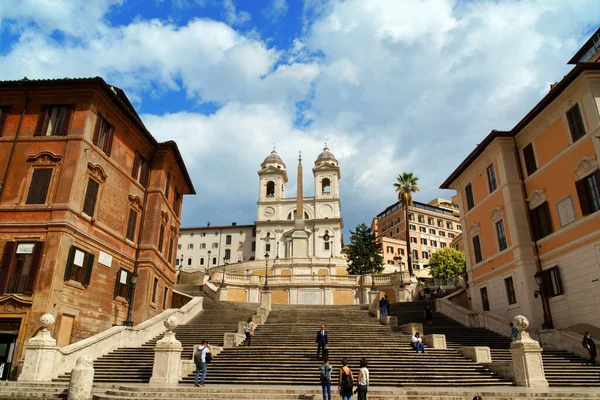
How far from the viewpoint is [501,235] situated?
25.2 metres

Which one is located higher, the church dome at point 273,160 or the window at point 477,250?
the church dome at point 273,160

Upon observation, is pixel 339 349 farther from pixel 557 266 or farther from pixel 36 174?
pixel 36 174

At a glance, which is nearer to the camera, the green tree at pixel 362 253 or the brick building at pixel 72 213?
the brick building at pixel 72 213

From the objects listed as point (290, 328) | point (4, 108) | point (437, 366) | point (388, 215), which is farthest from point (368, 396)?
point (388, 215)

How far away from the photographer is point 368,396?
38.9 feet

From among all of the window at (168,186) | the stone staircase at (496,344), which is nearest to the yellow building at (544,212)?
the stone staircase at (496,344)

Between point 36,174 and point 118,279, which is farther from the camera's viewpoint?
point 118,279

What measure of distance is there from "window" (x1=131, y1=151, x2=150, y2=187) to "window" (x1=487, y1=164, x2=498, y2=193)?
70.8 feet

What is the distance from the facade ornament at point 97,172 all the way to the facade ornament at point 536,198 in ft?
74.9

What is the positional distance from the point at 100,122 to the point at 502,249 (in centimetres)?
2343

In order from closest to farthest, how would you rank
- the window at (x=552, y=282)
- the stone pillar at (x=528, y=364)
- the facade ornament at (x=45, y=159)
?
the stone pillar at (x=528, y=364), the facade ornament at (x=45, y=159), the window at (x=552, y=282)

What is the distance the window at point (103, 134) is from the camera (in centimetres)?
2218

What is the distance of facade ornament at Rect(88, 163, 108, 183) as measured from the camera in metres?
21.4

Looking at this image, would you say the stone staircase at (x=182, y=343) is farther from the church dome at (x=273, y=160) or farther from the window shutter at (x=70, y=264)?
the church dome at (x=273, y=160)
